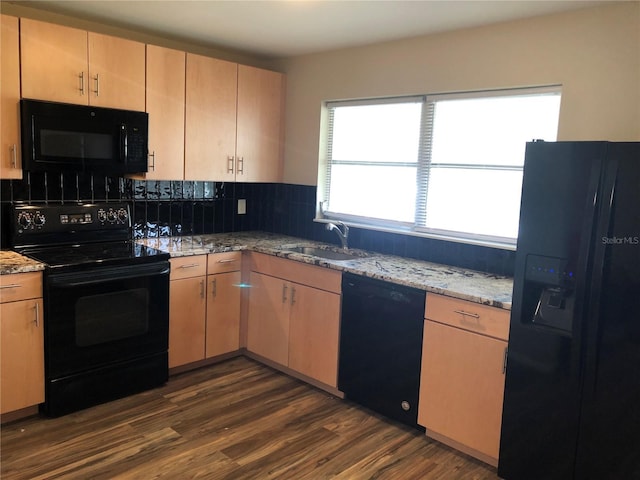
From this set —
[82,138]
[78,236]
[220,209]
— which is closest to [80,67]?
[82,138]

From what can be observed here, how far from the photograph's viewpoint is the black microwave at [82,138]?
2.91m

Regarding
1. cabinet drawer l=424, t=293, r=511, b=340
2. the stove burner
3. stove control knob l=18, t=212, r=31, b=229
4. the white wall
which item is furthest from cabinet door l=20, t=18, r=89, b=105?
cabinet drawer l=424, t=293, r=511, b=340

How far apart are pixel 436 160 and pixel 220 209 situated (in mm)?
1808

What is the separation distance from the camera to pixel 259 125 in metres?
4.05

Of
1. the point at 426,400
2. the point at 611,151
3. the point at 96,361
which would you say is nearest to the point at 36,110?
the point at 96,361

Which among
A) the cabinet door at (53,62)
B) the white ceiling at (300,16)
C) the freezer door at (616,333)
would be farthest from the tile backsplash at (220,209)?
the white ceiling at (300,16)

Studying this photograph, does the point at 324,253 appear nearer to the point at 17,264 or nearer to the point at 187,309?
the point at 187,309

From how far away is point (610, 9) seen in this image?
258 cm

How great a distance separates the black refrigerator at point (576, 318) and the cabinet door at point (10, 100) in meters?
2.65

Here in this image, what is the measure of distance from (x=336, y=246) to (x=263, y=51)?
1.60m

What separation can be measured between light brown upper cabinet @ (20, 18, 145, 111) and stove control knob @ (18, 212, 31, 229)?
69cm

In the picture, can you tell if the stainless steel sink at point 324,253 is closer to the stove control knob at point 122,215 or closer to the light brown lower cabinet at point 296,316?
the light brown lower cabinet at point 296,316

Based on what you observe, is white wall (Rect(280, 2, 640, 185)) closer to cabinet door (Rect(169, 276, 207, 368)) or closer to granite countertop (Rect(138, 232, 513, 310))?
granite countertop (Rect(138, 232, 513, 310))

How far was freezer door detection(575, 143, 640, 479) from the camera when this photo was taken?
6.75 ft
